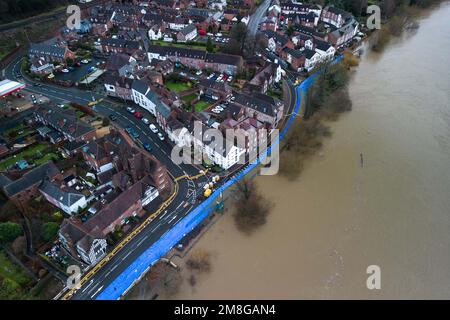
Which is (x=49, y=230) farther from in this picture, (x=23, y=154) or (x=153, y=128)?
(x=153, y=128)

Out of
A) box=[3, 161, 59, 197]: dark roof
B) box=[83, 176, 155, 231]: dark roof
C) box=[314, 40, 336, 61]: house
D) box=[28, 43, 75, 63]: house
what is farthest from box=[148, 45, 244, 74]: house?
box=[3, 161, 59, 197]: dark roof

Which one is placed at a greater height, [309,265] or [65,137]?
[65,137]

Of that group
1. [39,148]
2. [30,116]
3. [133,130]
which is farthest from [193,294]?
[30,116]

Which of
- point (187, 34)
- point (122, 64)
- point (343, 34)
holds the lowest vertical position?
point (343, 34)

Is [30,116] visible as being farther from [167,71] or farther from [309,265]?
[309,265]

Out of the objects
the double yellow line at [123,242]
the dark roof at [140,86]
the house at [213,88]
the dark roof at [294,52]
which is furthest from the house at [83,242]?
the dark roof at [294,52]

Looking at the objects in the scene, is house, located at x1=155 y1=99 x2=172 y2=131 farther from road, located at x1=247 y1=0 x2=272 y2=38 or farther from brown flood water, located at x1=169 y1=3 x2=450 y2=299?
road, located at x1=247 y1=0 x2=272 y2=38

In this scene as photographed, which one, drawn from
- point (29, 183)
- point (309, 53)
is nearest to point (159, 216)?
point (29, 183)
